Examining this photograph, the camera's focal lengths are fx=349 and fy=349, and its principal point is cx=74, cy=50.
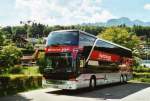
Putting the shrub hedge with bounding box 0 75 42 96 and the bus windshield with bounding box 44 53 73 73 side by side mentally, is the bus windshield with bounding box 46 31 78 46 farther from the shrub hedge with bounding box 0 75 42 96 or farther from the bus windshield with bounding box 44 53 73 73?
the shrub hedge with bounding box 0 75 42 96

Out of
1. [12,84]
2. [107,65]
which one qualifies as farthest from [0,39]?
[107,65]

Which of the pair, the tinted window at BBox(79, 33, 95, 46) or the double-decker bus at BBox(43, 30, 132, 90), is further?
the tinted window at BBox(79, 33, 95, 46)

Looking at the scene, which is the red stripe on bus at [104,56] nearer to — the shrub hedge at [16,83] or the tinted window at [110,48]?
the tinted window at [110,48]

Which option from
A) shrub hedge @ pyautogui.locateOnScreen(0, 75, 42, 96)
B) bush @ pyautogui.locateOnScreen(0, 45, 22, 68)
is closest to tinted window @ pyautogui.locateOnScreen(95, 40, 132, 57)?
shrub hedge @ pyautogui.locateOnScreen(0, 75, 42, 96)

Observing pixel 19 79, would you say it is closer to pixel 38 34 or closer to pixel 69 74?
pixel 69 74

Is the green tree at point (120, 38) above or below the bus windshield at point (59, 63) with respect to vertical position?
above

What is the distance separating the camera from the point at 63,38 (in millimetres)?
21391

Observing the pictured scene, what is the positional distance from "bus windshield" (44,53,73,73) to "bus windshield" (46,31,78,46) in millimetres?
761

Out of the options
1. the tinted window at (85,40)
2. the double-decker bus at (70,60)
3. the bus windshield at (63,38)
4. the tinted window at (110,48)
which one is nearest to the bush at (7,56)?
the double-decker bus at (70,60)

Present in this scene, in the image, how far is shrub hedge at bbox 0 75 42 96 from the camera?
810 inches

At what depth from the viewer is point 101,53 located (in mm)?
26312

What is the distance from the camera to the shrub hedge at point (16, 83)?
67.5 feet

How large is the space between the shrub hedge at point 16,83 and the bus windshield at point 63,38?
305 centimetres

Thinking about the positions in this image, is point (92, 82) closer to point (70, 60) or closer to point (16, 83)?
point (70, 60)
